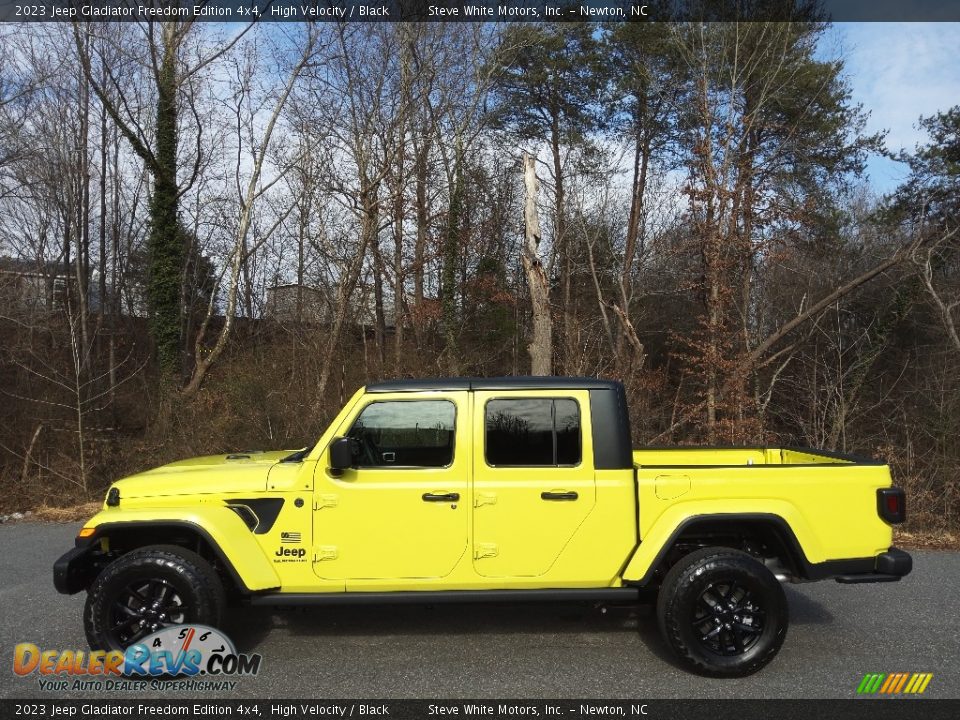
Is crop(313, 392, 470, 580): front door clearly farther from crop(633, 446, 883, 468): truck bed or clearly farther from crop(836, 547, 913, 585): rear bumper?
crop(836, 547, 913, 585): rear bumper

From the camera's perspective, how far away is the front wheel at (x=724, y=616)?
4.38 meters

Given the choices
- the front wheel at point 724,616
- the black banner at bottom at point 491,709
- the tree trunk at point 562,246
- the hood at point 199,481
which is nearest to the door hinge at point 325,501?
the hood at point 199,481

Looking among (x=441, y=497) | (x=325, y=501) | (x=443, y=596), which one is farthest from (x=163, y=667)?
(x=441, y=497)

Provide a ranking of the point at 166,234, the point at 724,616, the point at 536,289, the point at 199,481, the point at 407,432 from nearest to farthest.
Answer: the point at 724,616, the point at 199,481, the point at 407,432, the point at 536,289, the point at 166,234

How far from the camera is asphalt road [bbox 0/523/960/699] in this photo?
13.9 ft

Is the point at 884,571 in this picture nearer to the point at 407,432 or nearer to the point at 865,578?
the point at 865,578

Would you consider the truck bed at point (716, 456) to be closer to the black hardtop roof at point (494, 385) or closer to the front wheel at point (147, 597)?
the black hardtop roof at point (494, 385)

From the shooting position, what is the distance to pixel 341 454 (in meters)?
4.41

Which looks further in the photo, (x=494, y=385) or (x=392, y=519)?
(x=494, y=385)

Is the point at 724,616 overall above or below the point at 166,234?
below

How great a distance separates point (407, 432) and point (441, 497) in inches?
20.2

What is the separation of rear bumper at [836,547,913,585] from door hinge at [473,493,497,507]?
2168 mm

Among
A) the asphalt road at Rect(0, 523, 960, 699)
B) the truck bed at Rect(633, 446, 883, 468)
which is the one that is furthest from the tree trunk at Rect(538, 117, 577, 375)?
the asphalt road at Rect(0, 523, 960, 699)

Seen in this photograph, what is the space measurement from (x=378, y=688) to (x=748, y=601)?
2.26m
